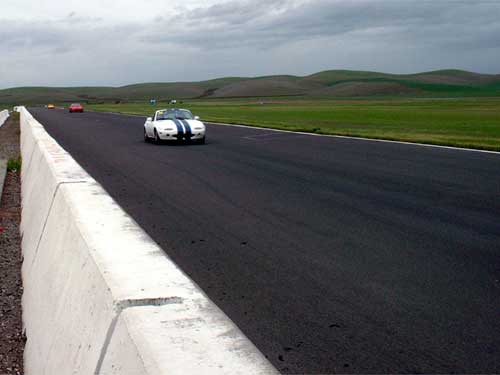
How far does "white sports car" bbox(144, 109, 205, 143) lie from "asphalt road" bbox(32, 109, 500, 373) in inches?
303

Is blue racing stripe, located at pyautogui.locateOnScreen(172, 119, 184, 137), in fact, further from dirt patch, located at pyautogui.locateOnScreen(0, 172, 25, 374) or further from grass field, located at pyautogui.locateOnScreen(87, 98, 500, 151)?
dirt patch, located at pyautogui.locateOnScreen(0, 172, 25, 374)

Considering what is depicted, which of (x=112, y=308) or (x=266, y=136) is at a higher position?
(x=112, y=308)

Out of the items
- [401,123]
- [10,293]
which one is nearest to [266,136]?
[401,123]

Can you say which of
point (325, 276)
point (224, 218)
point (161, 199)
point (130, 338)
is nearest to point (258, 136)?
point (161, 199)

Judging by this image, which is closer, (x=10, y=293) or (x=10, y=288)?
(x=10, y=293)

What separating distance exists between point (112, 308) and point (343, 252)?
4.06 metres

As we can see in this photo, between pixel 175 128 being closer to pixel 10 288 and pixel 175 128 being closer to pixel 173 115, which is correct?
pixel 173 115

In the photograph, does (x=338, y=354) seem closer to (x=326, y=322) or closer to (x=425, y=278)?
(x=326, y=322)

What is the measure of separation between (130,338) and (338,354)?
186 centimetres

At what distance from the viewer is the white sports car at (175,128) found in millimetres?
22750

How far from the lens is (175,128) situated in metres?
22.8

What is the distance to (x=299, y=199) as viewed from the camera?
33.4 feet

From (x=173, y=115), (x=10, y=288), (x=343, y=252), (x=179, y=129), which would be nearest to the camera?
(x=10, y=288)

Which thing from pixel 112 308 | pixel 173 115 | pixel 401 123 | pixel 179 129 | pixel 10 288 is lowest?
pixel 401 123
